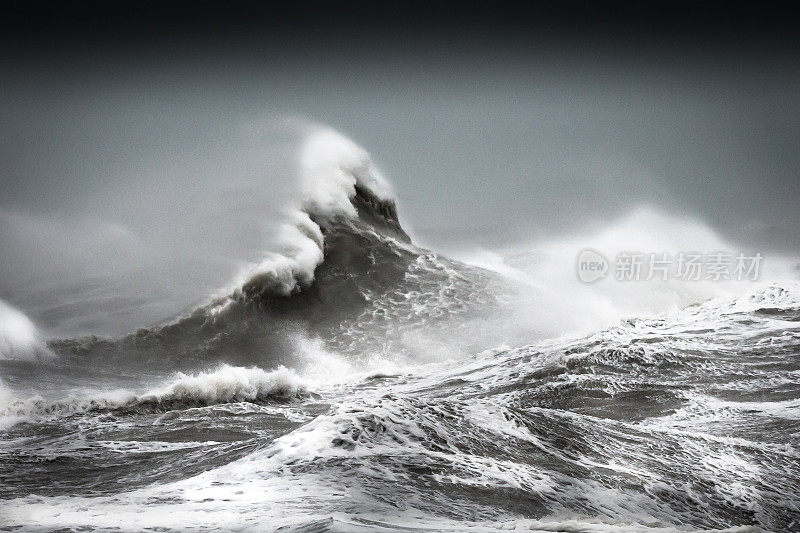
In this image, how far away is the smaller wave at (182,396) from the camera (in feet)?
24.2

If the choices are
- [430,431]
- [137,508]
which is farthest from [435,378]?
[137,508]

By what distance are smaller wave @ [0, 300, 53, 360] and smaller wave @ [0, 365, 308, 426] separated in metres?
2.90

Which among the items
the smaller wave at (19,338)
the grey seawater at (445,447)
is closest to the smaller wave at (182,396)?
the grey seawater at (445,447)

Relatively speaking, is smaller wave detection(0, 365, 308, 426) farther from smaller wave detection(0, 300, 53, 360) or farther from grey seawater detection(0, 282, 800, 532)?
smaller wave detection(0, 300, 53, 360)

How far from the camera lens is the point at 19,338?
10.8 m

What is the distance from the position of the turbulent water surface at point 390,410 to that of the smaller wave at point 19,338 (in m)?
0.07

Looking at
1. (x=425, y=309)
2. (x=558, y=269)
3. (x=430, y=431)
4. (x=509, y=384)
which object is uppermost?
(x=558, y=269)

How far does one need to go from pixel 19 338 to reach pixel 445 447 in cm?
871

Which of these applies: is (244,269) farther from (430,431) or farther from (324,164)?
(430,431)

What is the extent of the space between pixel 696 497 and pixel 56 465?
4.73 meters

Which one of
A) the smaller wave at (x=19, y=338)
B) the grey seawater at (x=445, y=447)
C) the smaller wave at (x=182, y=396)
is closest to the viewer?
the grey seawater at (x=445, y=447)

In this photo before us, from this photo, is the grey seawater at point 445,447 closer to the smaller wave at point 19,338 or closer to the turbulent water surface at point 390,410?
the turbulent water surface at point 390,410

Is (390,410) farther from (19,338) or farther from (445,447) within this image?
(19,338)

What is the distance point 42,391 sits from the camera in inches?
324
